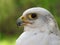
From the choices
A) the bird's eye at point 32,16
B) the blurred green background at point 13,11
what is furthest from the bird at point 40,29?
the blurred green background at point 13,11

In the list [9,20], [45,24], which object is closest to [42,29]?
[45,24]

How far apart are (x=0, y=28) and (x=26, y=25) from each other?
134 inches

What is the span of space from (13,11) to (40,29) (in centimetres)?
289

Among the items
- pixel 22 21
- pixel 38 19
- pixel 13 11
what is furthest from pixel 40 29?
pixel 13 11

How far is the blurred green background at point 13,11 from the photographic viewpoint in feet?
13.7

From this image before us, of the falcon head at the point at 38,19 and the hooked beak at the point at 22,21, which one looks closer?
the falcon head at the point at 38,19

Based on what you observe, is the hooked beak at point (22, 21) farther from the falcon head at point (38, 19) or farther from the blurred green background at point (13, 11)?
the blurred green background at point (13, 11)

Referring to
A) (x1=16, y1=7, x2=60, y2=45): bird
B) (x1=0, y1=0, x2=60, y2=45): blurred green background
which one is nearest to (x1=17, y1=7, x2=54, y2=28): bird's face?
(x1=16, y1=7, x2=60, y2=45): bird

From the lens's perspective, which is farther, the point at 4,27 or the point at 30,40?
the point at 4,27

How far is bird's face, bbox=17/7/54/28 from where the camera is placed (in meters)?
2.54

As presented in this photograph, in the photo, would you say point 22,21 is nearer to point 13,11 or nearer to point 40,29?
point 40,29

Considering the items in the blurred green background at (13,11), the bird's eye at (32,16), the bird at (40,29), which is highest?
the blurred green background at (13,11)

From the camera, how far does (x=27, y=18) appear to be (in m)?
2.67

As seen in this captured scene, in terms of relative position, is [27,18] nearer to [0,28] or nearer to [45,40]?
[45,40]
